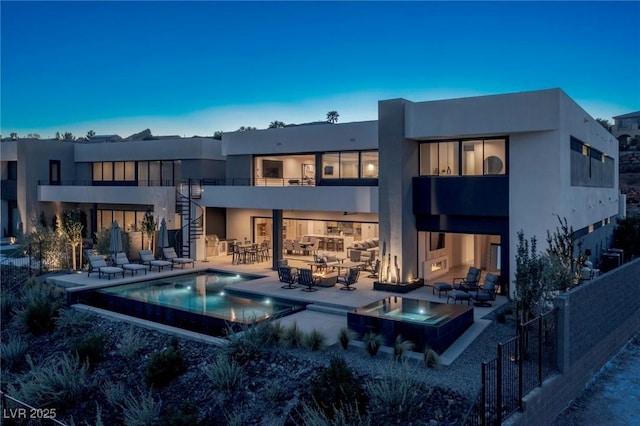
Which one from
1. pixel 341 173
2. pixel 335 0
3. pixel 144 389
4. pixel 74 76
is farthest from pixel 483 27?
pixel 74 76

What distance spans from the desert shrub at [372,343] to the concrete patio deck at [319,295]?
97 cm

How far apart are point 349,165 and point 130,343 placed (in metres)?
12.9

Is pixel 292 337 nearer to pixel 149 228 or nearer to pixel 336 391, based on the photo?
pixel 336 391

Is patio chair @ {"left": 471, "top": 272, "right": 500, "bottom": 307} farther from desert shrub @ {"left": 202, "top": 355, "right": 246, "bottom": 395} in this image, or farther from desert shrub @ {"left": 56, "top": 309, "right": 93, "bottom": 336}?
desert shrub @ {"left": 56, "top": 309, "right": 93, "bottom": 336}

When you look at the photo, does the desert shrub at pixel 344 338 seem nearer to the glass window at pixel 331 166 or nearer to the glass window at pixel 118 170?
the glass window at pixel 331 166

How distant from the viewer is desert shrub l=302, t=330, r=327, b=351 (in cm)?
1118

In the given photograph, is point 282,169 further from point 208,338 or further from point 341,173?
point 208,338

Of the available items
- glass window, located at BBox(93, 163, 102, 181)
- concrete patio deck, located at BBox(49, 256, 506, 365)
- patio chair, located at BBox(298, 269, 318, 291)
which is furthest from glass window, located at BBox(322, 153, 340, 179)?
glass window, located at BBox(93, 163, 102, 181)

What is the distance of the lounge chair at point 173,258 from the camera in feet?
72.6

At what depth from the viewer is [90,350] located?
1231 cm

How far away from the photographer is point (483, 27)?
22922 millimetres

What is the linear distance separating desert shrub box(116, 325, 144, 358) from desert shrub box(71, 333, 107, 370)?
0.46m

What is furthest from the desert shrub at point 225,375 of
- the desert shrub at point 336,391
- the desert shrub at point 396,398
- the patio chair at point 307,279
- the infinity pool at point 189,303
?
the patio chair at point 307,279

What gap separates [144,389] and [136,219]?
20.5 metres
